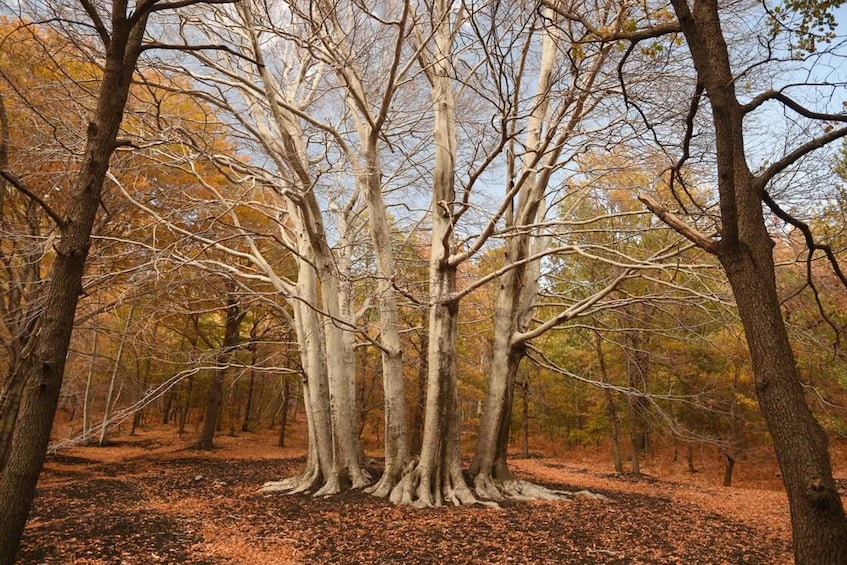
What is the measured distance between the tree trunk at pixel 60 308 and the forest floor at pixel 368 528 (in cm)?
284

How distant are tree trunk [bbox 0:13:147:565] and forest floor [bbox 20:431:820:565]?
2.84 m

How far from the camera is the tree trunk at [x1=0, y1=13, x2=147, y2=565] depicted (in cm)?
268

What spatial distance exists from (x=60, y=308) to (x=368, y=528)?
4.80 metres

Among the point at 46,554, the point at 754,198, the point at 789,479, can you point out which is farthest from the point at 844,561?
the point at 46,554

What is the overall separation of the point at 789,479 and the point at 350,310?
9505 millimetres

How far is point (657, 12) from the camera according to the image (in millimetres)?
3486

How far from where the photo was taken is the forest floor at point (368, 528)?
5289mm

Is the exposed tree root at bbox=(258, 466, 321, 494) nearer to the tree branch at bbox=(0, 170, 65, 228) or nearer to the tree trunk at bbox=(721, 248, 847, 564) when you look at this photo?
the tree branch at bbox=(0, 170, 65, 228)

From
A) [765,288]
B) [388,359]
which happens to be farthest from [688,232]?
[388,359]

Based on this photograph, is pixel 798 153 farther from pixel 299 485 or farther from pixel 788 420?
pixel 299 485

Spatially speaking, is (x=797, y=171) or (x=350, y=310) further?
(x=350, y=310)

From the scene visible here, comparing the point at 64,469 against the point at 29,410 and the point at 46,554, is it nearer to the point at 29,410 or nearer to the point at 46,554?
the point at 46,554

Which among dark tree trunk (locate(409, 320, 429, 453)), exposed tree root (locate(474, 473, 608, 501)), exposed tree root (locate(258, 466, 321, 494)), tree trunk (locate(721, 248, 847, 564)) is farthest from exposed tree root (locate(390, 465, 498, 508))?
tree trunk (locate(721, 248, 847, 564))

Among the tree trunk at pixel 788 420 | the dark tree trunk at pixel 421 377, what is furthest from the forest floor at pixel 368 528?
the dark tree trunk at pixel 421 377
